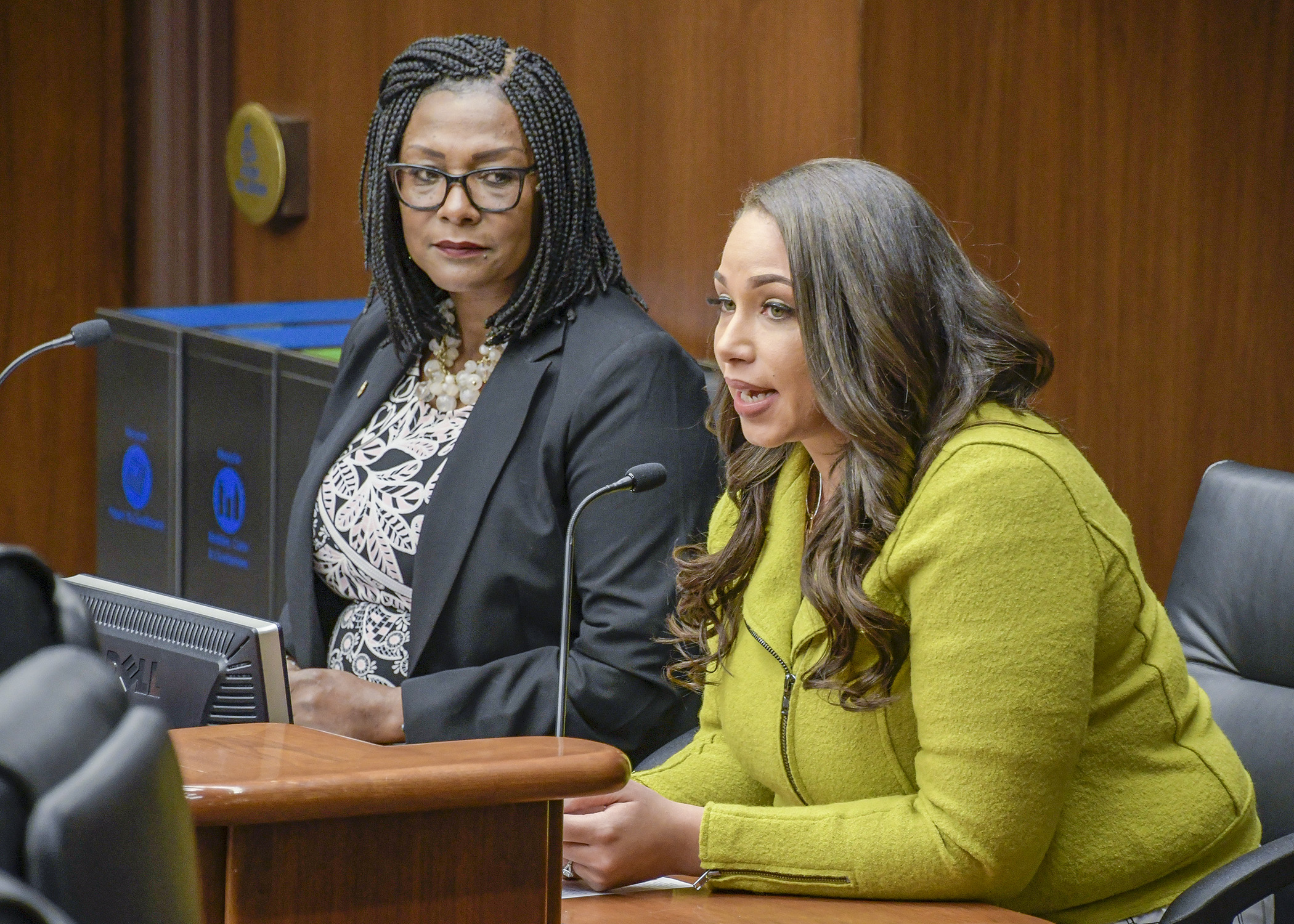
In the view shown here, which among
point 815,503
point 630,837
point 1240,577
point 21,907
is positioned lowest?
point 630,837

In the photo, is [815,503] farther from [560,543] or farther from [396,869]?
[396,869]

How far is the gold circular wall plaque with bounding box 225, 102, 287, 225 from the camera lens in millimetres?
3969

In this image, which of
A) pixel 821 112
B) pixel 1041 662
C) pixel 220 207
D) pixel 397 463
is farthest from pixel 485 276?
pixel 220 207

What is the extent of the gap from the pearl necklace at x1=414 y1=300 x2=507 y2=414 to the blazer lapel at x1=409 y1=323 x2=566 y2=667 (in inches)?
2.5

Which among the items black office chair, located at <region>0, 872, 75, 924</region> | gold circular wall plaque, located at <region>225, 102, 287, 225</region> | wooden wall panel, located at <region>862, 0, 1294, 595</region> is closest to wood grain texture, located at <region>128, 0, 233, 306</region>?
gold circular wall plaque, located at <region>225, 102, 287, 225</region>

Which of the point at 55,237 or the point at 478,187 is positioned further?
the point at 55,237

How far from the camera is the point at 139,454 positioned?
10.6 ft

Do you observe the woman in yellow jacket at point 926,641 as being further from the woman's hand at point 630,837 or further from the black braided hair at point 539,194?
the black braided hair at point 539,194

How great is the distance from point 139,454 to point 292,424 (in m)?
0.56

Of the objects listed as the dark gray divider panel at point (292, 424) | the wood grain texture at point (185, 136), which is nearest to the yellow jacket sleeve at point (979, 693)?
the dark gray divider panel at point (292, 424)

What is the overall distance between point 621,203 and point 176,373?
3.13ft

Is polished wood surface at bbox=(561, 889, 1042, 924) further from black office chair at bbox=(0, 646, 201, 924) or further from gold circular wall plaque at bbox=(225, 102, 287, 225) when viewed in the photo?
gold circular wall plaque at bbox=(225, 102, 287, 225)

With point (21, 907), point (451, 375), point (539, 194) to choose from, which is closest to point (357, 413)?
point (451, 375)

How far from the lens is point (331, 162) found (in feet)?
12.8
